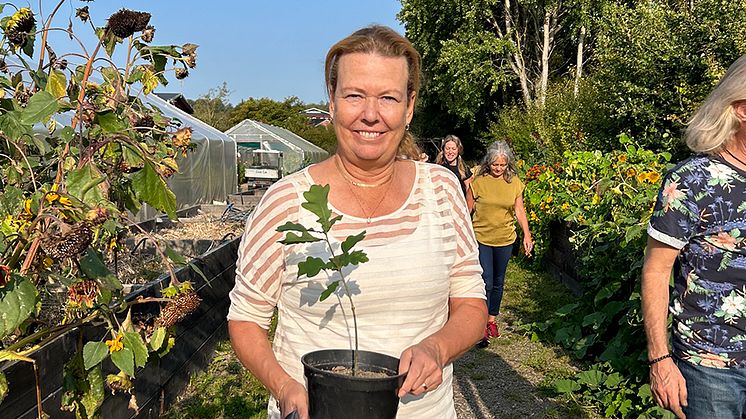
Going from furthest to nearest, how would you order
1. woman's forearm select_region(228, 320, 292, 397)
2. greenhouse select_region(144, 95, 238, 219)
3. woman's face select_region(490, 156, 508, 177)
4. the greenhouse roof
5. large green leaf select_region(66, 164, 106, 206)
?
the greenhouse roof
greenhouse select_region(144, 95, 238, 219)
woman's face select_region(490, 156, 508, 177)
large green leaf select_region(66, 164, 106, 206)
woman's forearm select_region(228, 320, 292, 397)

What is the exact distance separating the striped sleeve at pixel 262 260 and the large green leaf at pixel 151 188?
0.70ft

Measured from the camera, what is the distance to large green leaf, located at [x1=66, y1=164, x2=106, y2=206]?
1676mm

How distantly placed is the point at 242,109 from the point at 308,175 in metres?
56.2

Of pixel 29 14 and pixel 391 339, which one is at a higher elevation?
pixel 29 14

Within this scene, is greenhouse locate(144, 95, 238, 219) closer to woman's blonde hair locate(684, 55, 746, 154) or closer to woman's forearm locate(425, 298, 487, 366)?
woman's blonde hair locate(684, 55, 746, 154)

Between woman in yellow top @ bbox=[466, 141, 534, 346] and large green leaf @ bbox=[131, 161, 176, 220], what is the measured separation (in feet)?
13.4

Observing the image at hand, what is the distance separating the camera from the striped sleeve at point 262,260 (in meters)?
1.58

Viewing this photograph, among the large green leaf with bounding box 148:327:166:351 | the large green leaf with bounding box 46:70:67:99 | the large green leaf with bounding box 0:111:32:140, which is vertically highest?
the large green leaf with bounding box 46:70:67:99

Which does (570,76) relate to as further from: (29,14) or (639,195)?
(29,14)

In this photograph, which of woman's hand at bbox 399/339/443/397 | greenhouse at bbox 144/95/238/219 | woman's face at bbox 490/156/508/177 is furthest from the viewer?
greenhouse at bbox 144/95/238/219

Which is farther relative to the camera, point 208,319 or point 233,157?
point 233,157

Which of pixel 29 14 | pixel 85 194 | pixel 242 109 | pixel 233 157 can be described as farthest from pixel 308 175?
pixel 242 109

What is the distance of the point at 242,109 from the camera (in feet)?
185

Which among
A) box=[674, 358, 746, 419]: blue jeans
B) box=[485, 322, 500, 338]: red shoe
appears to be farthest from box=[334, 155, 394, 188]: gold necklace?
box=[485, 322, 500, 338]: red shoe
